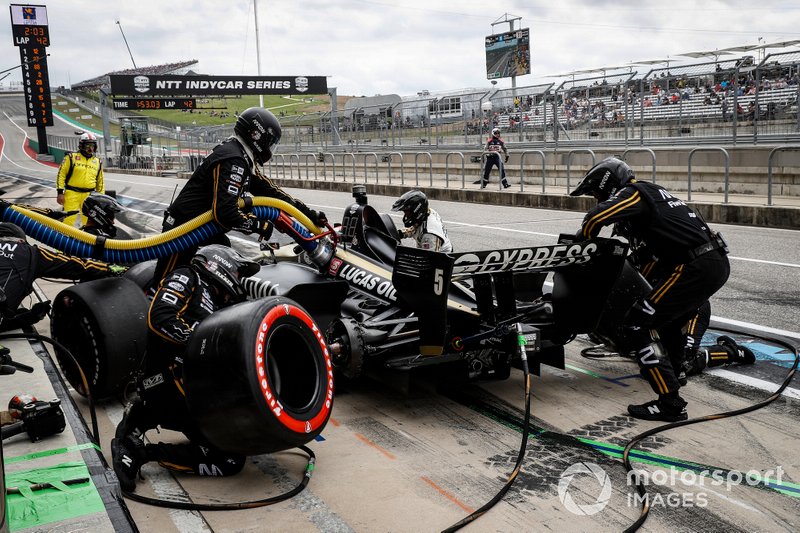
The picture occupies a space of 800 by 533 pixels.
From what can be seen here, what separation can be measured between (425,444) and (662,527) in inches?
61.4

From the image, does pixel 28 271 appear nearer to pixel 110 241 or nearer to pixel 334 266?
pixel 110 241

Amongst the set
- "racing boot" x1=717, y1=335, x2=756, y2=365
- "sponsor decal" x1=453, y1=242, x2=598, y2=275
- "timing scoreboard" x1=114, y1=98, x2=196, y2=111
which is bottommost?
"racing boot" x1=717, y1=335, x2=756, y2=365

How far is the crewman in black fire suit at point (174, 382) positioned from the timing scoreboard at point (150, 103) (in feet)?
165

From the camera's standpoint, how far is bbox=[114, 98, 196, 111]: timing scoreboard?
2012 inches

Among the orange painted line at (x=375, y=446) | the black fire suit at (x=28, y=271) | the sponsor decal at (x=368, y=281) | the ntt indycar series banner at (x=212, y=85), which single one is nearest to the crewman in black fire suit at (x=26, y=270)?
the black fire suit at (x=28, y=271)

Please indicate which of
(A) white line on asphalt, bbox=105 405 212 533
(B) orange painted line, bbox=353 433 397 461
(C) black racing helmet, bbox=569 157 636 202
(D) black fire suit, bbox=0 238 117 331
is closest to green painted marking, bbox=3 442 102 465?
(A) white line on asphalt, bbox=105 405 212 533

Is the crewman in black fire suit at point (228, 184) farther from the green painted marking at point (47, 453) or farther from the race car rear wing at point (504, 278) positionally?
the green painted marking at point (47, 453)

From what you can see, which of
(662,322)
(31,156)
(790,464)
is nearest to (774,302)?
(662,322)

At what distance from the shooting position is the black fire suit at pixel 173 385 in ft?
13.9

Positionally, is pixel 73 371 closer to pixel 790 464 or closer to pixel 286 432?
pixel 286 432

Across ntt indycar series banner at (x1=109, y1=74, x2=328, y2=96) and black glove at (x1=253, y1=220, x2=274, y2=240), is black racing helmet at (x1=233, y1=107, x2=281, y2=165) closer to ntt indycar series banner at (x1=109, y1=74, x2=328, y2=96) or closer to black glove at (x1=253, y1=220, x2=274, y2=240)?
black glove at (x1=253, y1=220, x2=274, y2=240)

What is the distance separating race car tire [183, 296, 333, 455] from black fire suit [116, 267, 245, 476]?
0.37 metres

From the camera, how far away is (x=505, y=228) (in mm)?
14812

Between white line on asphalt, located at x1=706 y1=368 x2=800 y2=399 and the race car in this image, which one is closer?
the race car
